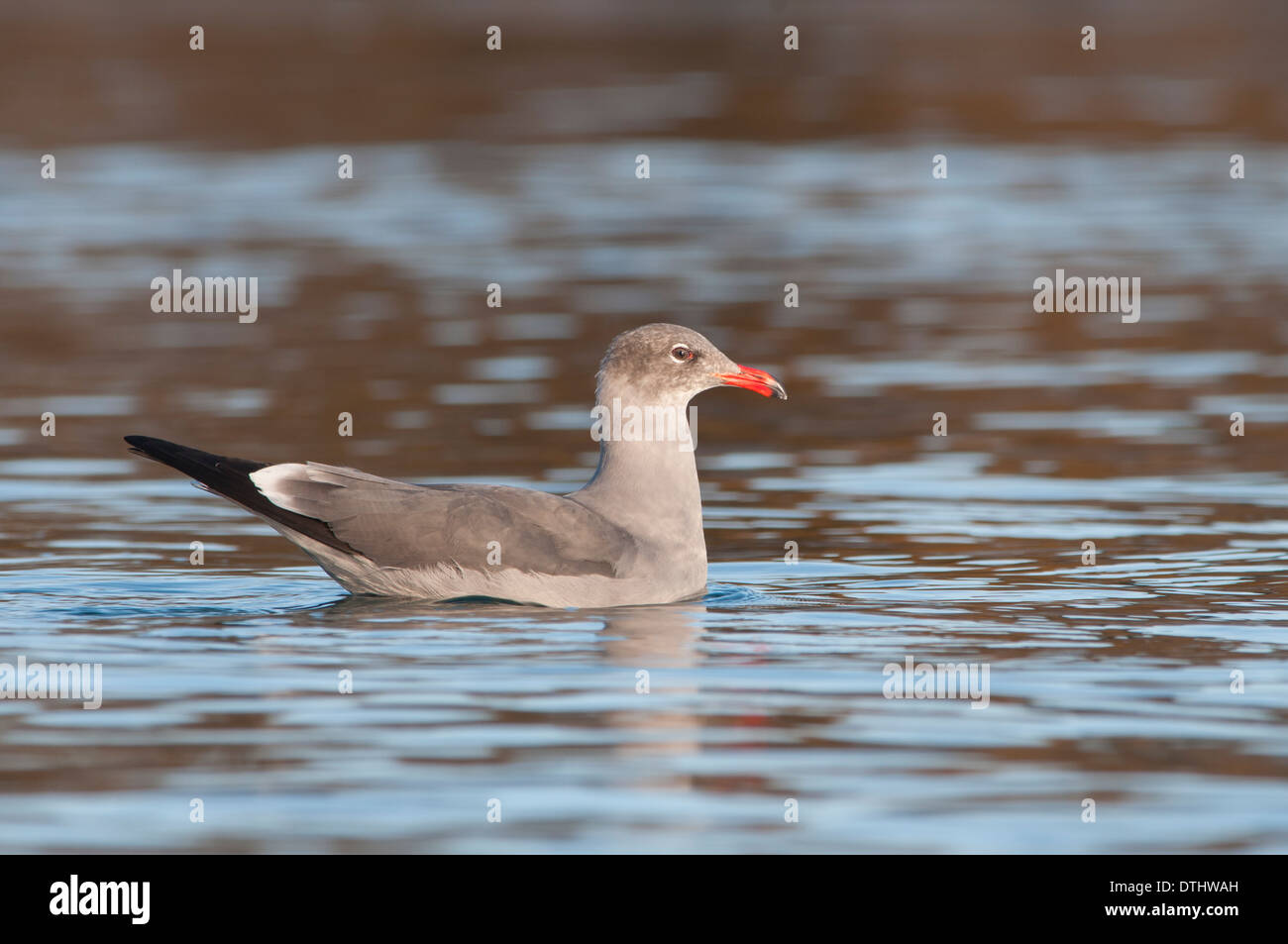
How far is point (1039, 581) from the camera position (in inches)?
515

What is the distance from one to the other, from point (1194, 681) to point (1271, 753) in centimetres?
123

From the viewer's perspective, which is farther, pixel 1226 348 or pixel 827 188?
pixel 827 188

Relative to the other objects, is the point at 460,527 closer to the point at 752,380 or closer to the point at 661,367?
the point at 661,367

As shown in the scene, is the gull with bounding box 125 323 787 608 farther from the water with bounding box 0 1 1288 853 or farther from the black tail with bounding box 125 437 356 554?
the water with bounding box 0 1 1288 853

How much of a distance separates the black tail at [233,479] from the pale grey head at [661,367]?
5.76 ft

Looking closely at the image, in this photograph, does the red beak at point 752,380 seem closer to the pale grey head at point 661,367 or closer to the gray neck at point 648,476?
the pale grey head at point 661,367

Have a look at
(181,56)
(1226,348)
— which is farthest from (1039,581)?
(181,56)

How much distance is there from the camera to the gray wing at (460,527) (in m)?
12.1

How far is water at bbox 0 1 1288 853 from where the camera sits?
881cm

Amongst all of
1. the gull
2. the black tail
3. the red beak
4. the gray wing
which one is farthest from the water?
the red beak

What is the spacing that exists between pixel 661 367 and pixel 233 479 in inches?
92.7

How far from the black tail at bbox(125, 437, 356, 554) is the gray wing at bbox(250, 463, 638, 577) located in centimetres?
4
